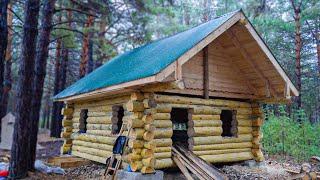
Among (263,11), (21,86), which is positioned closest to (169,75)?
(21,86)

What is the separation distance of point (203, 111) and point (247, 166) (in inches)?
122

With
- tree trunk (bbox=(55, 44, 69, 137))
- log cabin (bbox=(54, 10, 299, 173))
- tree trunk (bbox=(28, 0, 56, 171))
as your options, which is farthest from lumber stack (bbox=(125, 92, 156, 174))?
tree trunk (bbox=(55, 44, 69, 137))

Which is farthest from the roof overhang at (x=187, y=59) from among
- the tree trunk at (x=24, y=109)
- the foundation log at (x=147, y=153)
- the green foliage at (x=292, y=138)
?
the green foliage at (x=292, y=138)

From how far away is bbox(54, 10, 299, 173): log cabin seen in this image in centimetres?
829

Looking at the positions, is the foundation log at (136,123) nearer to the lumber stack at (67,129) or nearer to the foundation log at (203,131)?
the foundation log at (203,131)

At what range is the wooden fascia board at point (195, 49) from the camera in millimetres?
7279

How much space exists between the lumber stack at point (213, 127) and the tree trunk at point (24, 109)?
3856 millimetres

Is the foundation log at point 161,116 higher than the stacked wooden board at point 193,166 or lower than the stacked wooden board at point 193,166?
higher

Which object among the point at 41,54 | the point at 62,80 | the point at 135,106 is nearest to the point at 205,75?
the point at 135,106

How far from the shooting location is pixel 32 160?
943cm

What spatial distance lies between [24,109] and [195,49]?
5.29 metres

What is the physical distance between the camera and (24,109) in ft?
29.1

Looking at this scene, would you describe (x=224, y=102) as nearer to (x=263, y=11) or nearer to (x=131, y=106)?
(x=131, y=106)

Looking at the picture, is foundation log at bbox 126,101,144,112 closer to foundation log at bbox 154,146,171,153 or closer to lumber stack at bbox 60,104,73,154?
foundation log at bbox 154,146,171,153
